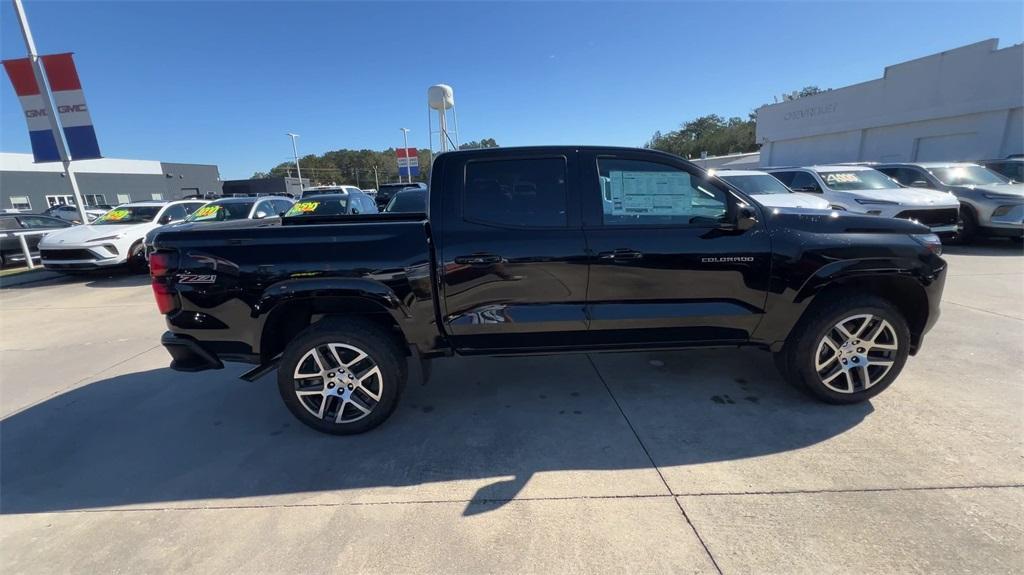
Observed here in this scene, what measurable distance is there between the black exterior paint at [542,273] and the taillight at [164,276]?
0.05 metres

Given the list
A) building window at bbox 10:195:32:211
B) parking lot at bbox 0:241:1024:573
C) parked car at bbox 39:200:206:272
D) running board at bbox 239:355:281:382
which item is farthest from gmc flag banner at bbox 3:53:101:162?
building window at bbox 10:195:32:211

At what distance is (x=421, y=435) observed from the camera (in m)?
3.19

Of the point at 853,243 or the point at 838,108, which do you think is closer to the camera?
the point at 853,243

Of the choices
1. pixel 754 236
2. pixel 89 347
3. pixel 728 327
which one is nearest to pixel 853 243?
pixel 754 236

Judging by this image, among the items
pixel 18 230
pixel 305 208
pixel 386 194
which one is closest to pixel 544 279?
pixel 305 208

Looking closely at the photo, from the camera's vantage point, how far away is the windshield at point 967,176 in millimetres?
10305

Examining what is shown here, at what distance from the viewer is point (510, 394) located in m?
3.72

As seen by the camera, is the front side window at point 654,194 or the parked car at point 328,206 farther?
the parked car at point 328,206

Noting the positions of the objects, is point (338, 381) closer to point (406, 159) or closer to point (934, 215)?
point (934, 215)

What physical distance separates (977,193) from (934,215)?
186cm

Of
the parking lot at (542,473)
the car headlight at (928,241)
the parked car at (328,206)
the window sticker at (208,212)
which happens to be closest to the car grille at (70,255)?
the window sticker at (208,212)

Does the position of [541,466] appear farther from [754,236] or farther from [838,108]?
[838,108]

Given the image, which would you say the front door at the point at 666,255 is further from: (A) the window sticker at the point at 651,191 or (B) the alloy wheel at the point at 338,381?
(B) the alloy wheel at the point at 338,381

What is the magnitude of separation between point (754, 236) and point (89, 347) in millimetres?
6981
